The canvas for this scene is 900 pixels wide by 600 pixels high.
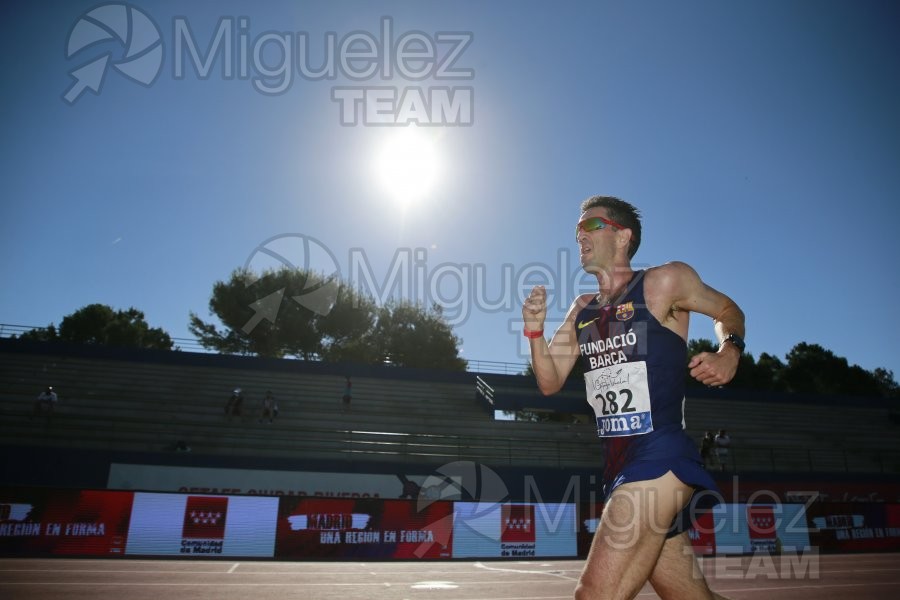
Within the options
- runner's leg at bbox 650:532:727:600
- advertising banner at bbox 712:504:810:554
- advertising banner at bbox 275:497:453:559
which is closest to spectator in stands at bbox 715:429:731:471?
advertising banner at bbox 712:504:810:554

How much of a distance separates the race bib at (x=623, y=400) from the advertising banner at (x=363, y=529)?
10903 millimetres

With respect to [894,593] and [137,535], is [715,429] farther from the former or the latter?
[137,535]

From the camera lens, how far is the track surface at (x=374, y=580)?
7395mm

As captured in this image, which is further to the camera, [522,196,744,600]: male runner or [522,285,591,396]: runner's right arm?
[522,285,591,396]: runner's right arm

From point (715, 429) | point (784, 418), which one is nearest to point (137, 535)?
point (715, 429)

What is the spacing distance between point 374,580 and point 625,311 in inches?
302

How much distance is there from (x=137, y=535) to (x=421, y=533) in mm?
6140

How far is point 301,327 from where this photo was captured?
4772 cm

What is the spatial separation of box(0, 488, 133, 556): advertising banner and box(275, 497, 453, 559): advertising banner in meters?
3.36

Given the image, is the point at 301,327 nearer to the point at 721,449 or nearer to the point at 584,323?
the point at 721,449

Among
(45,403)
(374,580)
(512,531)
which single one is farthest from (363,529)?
(45,403)

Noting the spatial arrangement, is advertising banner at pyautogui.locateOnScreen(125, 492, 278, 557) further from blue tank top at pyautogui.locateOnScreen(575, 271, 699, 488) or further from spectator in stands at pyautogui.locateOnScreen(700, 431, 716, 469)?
spectator in stands at pyautogui.locateOnScreen(700, 431, 716, 469)

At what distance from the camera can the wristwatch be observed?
114 inches

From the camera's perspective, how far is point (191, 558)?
466 inches
